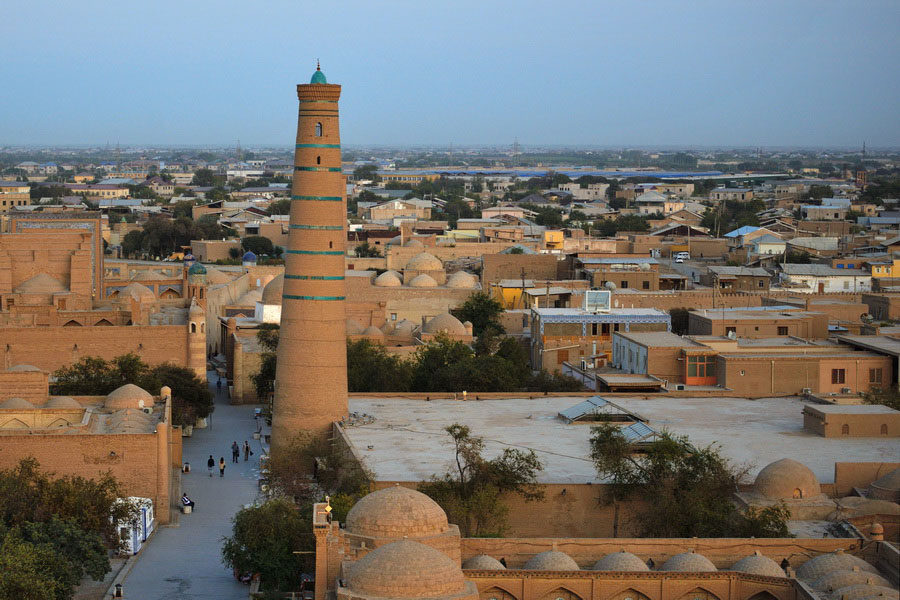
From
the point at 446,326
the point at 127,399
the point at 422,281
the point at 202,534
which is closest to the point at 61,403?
the point at 127,399

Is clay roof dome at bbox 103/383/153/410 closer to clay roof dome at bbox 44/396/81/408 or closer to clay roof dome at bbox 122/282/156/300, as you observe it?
clay roof dome at bbox 44/396/81/408

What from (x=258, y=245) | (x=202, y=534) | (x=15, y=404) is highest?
(x=15, y=404)

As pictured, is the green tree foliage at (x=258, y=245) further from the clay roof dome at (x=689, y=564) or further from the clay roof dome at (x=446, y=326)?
the clay roof dome at (x=689, y=564)

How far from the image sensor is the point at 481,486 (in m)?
21.2

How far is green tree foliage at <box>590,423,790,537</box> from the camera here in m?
19.3

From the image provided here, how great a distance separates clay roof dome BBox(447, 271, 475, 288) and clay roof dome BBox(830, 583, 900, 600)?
104 ft

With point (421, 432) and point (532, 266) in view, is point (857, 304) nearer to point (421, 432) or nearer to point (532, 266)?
point (532, 266)

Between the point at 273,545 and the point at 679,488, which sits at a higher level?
the point at 679,488

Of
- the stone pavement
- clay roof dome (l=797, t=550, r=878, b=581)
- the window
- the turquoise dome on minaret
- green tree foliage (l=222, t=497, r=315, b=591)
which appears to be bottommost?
the stone pavement

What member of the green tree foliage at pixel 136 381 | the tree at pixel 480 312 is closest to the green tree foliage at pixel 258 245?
the tree at pixel 480 312

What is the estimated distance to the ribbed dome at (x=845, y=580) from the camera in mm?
16281

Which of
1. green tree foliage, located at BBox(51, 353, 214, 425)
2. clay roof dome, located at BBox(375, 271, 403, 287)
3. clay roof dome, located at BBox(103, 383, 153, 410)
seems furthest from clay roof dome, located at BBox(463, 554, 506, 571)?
clay roof dome, located at BBox(375, 271, 403, 287)

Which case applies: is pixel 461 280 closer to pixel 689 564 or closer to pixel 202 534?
pixel 202 534

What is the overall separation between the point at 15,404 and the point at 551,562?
11955mm
